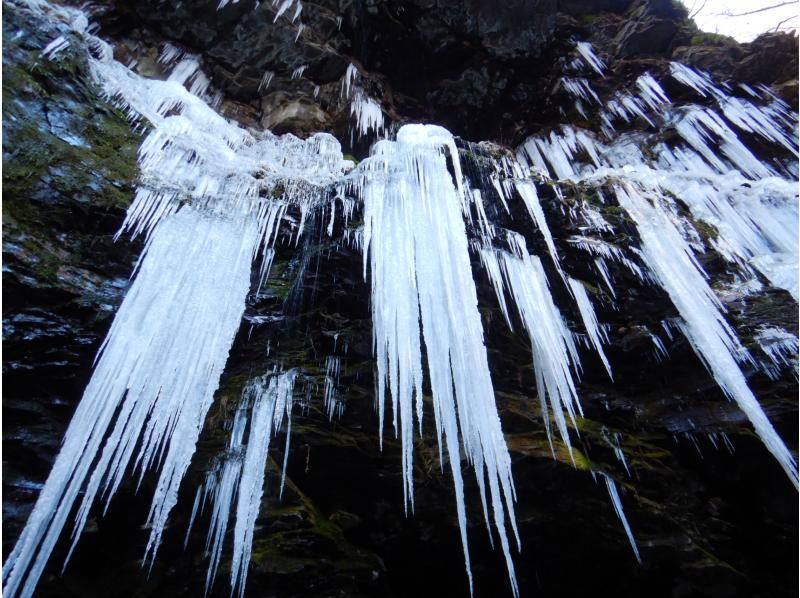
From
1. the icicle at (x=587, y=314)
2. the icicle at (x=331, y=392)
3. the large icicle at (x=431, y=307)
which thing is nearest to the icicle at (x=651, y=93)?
the icicle at (x=587, y=314)

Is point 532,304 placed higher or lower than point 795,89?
lower

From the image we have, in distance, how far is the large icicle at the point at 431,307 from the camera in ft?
13.0

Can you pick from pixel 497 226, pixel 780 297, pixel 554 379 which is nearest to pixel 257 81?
pixel 497 226

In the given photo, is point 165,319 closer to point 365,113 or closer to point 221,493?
point 221,493

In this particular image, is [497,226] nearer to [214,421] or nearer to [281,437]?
[281,437]

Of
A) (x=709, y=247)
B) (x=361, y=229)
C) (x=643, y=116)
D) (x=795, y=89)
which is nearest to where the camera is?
(x=361, y=229)

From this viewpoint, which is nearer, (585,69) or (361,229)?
(361,229)

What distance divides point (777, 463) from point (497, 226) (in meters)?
3.87

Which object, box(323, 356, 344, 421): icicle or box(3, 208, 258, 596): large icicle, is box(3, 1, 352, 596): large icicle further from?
box(323, 356, 344, 421): icicle

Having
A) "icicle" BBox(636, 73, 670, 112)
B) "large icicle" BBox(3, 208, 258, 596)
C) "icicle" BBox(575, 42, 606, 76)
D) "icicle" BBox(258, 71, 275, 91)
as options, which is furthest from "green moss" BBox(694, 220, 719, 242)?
"icicle" BBox(258, 71, 275, 91)

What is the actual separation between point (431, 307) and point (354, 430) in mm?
1624

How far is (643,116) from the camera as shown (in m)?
9.58

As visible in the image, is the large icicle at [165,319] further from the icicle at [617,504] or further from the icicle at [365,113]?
the icicle at [617,504]

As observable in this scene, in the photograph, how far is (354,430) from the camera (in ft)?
16.2
